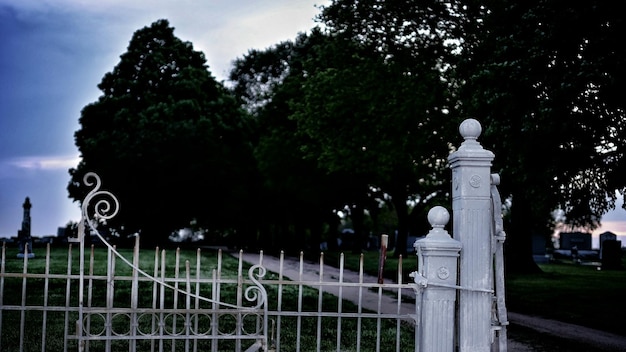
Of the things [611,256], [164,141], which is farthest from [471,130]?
[164,141]

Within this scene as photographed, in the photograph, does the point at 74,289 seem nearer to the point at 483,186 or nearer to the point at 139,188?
the point at 483,186

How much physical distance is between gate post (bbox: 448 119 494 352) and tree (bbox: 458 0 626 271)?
33.3ft

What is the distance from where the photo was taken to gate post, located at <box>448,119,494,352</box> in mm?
6797

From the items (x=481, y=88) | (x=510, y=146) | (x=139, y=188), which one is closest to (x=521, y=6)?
(x=481, y=88)

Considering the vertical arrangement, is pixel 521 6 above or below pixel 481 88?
above

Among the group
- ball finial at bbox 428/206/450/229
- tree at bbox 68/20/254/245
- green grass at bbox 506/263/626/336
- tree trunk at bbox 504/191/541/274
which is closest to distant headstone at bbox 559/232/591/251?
tree trunk at bbox 504/191/541/274

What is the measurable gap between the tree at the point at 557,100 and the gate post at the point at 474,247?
1016 centimetres

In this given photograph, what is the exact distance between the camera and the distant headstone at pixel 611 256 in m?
38.9

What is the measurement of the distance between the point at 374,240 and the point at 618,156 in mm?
53380

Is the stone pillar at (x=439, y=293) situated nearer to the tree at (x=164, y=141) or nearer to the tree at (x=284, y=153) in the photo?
the tree at (x=284, y=153)

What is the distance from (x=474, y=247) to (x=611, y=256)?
3516cm

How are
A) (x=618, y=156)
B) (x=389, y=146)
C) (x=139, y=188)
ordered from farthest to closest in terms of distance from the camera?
1. (x=139, y=188)
2. (x=389, y=146)
3. (x=618, y=156)

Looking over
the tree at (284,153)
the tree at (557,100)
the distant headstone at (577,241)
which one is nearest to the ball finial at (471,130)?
the tree at (557,100)

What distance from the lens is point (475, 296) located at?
6820 mm
